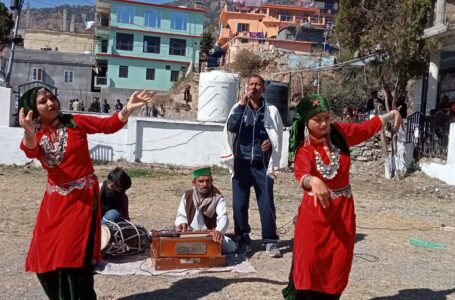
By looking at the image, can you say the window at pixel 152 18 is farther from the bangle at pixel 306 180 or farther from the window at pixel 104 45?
the bangle at pixel 306 180

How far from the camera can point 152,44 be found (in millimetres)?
54719

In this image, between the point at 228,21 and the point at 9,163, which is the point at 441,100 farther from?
the point at 228,21

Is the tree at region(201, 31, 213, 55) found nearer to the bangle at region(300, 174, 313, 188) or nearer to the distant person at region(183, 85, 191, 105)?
the distant person at region(183, 85, 191, 105)

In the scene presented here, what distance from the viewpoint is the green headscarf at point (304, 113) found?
11.9 feet

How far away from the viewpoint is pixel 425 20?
1361 centimetres

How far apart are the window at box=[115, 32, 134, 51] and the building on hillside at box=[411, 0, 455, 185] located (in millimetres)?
40604

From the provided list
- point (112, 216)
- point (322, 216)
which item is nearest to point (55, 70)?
point (112, 216)

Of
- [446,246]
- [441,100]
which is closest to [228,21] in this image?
[441,100]

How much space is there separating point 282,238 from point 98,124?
3511 millimetres

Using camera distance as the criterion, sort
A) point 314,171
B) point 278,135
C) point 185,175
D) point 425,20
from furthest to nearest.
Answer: point 425,20 < point 185,175 < point 278,135 < point 314,171

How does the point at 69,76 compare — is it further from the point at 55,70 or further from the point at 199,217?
the point at 199,217

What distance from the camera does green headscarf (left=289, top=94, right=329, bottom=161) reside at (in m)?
3.62

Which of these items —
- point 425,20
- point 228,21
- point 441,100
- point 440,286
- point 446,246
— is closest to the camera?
point 440,286

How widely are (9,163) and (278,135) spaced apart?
943cm
